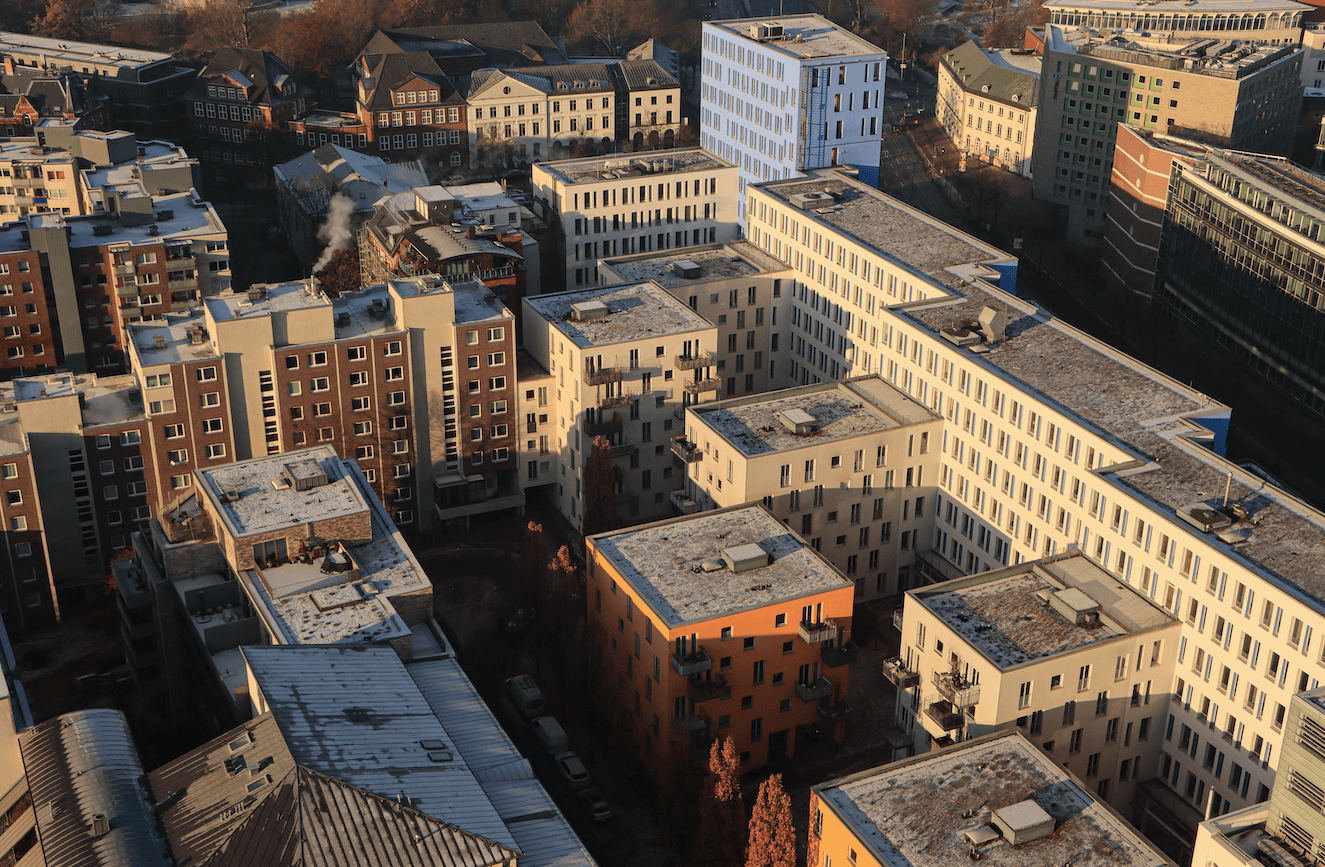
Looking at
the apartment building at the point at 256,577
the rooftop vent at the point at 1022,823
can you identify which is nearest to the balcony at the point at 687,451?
the apartment building at the point at 256,577

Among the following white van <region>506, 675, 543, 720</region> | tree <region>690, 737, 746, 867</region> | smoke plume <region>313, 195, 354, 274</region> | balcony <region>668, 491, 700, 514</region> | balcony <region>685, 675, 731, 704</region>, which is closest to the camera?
tree <region>690, 737, 746, 867</region>

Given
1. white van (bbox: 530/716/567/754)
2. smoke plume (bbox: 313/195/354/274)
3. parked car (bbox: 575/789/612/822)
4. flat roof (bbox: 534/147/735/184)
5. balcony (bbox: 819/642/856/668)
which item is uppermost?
flat roof (bbox: 534/147/735/184)

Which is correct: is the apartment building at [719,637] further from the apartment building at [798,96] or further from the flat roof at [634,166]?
the apartment building at [798,96]

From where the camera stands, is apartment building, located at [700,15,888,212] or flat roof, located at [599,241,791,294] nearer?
flat roof, located at [599,241,791,294]

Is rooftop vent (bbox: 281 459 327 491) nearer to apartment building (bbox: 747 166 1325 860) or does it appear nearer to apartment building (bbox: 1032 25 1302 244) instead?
apartment building (bbox: 747 166 1325 860)

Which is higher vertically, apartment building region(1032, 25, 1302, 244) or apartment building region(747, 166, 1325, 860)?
apartment building region(1032, 25, 1302, 244)

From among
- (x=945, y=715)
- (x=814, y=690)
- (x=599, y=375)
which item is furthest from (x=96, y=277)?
(x=945, y=715)

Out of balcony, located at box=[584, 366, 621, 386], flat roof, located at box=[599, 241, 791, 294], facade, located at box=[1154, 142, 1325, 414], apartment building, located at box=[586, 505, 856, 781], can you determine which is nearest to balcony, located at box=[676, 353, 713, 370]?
balcony, located at box=[584, 366, 621, 386]
